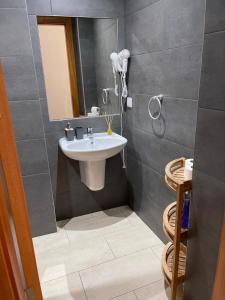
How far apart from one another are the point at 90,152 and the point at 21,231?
841mm

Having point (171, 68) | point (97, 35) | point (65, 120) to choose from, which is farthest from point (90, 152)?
point (97, 35)

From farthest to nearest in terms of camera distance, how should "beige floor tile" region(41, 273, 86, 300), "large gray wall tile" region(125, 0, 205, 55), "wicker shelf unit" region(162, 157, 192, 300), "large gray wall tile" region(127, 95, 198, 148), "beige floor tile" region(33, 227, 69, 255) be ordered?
"beige floor tile" region(33, 227, 69, 255)
"beige floor tile" region(41, 273, 86, 300)
"large gray wall tile" region(127, 95, 198, 148)
"large gray wall tile" region(125, 0, 205, 55)
"wicker shelf unit" region(162, 157, 192, 300)

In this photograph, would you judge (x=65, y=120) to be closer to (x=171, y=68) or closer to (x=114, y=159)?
(x=114, y=159)

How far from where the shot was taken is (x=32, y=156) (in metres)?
1.99

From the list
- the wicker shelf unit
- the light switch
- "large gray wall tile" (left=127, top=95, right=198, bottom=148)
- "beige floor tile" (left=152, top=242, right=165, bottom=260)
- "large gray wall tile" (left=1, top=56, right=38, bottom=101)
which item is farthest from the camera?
the light switch

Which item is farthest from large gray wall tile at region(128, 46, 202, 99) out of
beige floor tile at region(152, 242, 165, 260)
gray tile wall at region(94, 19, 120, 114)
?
beige floor tile at region(152, 242, 165, 260)

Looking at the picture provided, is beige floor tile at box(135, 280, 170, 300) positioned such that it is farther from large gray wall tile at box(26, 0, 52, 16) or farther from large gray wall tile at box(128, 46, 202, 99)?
large gray wall tile at box(26, 0, 52, 16)

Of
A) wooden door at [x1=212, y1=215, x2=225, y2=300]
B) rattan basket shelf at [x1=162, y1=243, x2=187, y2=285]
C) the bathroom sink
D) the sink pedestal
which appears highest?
the bathroom sink

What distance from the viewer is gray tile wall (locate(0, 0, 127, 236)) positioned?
1.72 m

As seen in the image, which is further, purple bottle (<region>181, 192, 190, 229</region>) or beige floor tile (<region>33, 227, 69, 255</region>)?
beige floor tile (<region>33, 227, 69, 255</region>)

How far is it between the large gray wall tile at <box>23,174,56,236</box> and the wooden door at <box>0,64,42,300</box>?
0.87 metres

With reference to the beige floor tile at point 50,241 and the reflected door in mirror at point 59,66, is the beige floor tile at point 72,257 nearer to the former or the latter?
the beige floor tile at point 50,241

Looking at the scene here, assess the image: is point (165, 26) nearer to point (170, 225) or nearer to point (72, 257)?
point (170, 225)

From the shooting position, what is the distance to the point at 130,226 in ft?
7.74
